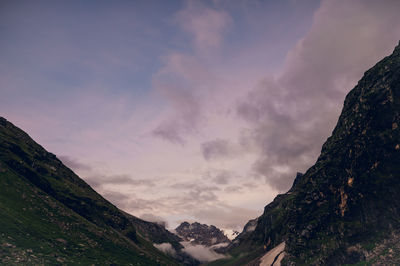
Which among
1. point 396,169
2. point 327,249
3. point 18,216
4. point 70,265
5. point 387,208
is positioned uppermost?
point 396,169

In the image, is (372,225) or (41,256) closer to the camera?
(41,256)

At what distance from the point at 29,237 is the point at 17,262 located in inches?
1884

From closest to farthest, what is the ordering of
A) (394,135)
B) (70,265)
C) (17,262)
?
1. (17,262)
2. (70,265)
3. (394,135)

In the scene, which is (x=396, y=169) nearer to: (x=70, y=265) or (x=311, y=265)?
(x=311, y=265)

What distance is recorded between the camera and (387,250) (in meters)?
158

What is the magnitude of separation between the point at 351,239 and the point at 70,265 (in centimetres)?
19048

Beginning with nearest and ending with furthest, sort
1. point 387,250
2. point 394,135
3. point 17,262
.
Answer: point 17,262 → point 387,250 → point 394,135

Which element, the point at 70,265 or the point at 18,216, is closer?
the point at 70,265

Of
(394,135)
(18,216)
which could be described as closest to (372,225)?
(394,135)

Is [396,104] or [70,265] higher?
[396,104]

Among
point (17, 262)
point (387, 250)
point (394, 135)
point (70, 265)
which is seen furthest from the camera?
point (394, 135)

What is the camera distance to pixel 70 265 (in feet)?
594

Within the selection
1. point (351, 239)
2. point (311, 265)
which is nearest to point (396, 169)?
point (351, 239)

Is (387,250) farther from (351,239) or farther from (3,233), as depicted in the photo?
(3,233)
